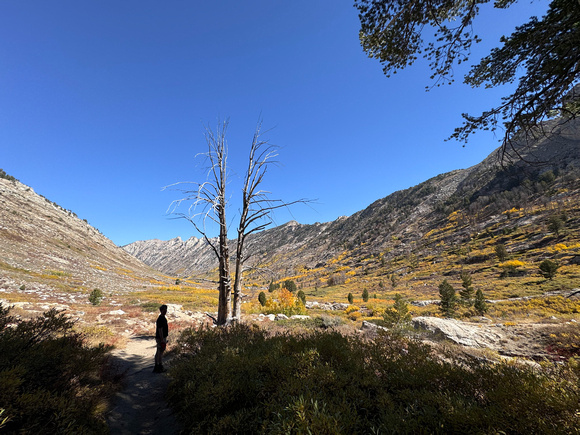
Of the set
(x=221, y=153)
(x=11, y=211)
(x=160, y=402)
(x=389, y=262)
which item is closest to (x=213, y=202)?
(x=221, y=153)

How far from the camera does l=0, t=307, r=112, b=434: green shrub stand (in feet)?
8.23

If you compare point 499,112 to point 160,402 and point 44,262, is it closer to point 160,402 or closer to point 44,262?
point 160,402

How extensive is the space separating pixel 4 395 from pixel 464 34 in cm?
995

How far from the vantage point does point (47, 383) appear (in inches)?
139

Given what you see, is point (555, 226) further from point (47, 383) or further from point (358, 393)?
Result: point (47, 383)

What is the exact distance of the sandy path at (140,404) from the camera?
12.4 feet

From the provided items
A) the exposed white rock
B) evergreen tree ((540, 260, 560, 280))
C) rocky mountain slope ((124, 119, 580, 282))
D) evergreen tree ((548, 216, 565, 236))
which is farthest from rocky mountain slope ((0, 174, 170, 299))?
evergreen tree ((548, 216, 565, 236))

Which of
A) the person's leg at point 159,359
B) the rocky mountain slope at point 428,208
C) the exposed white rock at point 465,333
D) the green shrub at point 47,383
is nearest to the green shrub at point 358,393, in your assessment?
the green shrub at point 47,383

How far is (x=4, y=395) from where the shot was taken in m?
2.39

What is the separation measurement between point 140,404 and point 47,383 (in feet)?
5.97

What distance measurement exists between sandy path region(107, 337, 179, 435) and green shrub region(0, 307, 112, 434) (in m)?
0.37

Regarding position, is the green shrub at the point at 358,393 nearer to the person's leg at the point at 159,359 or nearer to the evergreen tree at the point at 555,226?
the person's leg at the point at 159,359

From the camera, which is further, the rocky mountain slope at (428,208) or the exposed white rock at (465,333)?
the rocky mountain slope at (428,208)

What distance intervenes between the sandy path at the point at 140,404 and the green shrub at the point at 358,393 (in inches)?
12.8
